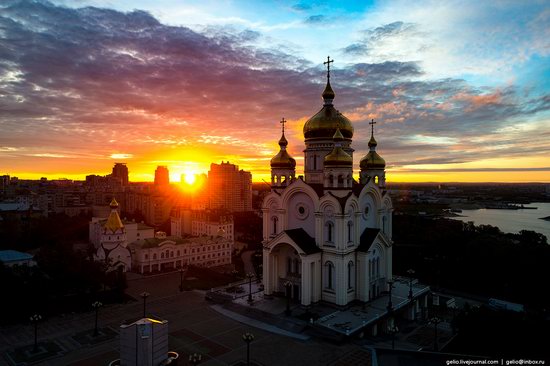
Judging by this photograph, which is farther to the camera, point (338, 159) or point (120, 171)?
point (120, 171)

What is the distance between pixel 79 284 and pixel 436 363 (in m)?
21.3

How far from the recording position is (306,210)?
22906mm

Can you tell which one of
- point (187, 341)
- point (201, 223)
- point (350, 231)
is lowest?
point (187, 341)

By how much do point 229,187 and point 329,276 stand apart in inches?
2476

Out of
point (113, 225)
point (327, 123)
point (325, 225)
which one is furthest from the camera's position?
point (113, 225)

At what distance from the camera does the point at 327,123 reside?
24516mm

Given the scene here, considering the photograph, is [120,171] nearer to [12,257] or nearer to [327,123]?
[12,257]

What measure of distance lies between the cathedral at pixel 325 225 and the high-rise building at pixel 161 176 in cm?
8297

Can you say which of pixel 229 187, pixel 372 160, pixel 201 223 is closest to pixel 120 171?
pixel 229 187

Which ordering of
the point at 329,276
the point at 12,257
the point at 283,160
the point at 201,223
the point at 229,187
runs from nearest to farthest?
the point at 329,276 < the point at 283,160 < the point at 12,257 < the point at 201,223 < the point at 229,187

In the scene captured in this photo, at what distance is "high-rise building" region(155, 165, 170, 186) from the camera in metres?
103

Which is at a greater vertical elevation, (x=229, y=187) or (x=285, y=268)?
(x=229, y=187)

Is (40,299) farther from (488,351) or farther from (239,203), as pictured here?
(239,203)

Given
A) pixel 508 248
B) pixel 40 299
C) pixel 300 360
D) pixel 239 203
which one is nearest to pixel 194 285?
pixel 40 299
